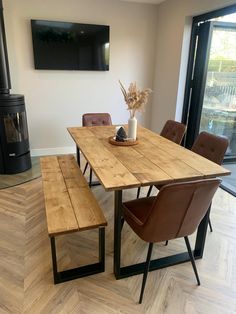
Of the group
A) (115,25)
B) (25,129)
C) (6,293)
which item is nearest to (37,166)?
(25,129)

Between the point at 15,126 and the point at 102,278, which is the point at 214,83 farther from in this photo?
the point at 102,278

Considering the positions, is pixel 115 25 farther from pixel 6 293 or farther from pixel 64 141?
pixel 6 293

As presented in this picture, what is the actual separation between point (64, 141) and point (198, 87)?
2.36 m

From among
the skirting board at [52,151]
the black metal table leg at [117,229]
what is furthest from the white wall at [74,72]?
the black metal table leg at [117,229]

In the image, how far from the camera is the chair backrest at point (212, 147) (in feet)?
6.67

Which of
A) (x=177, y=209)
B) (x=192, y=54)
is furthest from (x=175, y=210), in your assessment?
(x=192, y=54)

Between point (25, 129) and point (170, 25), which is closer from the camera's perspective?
point (25, 129)

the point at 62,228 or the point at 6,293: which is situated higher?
the point at 62,228

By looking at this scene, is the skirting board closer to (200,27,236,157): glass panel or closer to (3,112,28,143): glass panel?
(3,112,28,143): glass panel

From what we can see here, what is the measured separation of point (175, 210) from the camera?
55.0 inches

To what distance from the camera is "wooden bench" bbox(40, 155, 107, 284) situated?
159cm

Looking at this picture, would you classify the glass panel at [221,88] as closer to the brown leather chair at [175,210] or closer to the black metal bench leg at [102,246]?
the brown leather chair at [175,210]

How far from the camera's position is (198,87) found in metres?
3.52

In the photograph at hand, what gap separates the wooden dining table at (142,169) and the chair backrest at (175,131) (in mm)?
382
